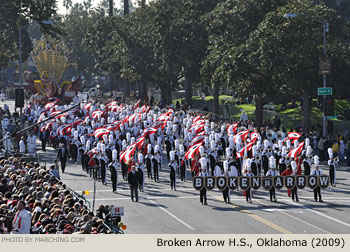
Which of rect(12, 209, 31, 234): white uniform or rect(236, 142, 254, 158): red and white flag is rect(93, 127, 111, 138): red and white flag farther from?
rect(12, 209, 31, 234): white uniform

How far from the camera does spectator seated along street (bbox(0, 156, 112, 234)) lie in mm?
15727

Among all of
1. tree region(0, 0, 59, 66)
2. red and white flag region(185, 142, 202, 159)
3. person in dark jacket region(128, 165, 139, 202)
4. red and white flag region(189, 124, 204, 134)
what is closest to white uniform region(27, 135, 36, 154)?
red and white flag region(189, 124, 204, 134)

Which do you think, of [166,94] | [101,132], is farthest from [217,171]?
[166,94]

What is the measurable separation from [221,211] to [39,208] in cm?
1030

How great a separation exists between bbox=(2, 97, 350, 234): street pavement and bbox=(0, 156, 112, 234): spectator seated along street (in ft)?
11.2

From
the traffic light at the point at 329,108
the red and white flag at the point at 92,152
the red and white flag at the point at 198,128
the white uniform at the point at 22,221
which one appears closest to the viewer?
the white uniform at the point at 22,221

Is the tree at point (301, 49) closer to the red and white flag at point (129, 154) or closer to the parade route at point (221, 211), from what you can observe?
the parade route at point (221, 211)

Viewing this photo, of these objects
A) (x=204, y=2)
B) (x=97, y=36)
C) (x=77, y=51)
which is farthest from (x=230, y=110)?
(x=77, y=51)

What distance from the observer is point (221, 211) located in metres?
26.5

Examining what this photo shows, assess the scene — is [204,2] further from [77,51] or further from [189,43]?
[77,51]

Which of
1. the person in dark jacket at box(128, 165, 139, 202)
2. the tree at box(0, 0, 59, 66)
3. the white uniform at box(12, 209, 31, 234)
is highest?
the tree at box(0, 0, 59, 66)

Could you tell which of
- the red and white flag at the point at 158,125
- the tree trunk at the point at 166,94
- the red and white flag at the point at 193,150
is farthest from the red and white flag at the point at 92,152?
the tree trunk at the point at 166,94

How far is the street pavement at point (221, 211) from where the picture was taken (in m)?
23.4

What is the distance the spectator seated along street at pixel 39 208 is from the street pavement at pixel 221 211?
341 centimetres
